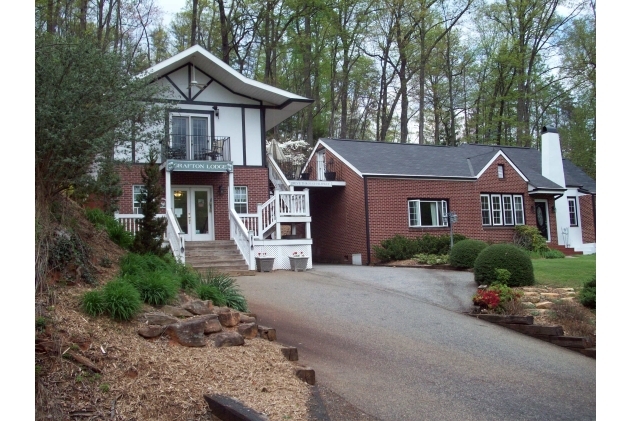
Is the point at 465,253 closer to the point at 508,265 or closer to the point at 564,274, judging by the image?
the point at 564,274

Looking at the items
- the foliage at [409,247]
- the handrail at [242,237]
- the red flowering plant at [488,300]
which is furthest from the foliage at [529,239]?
the red flowering plant at [488,300]

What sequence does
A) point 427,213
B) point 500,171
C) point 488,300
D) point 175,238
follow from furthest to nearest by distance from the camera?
1. point 500,171
2. point 427,213
3. point 175,238
4. point 488,300

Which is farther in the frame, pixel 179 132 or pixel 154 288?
pixel 179 132

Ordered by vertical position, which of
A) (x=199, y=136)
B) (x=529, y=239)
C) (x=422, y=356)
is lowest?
(x=422, y=356)

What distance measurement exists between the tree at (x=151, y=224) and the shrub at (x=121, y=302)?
382cm

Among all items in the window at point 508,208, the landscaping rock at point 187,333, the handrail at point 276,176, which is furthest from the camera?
the window at point 508,208

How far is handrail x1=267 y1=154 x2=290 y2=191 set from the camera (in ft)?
69.2

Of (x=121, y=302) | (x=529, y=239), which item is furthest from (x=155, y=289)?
(x=529, y=239)

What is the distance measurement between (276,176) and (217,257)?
585cm

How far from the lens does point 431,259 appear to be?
62.6 ft

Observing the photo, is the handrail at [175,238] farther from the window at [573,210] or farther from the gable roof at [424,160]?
the window at [573,210]

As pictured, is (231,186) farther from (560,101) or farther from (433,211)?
(560,101)

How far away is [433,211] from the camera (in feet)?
76.3

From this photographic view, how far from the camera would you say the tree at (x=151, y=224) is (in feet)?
34.9
